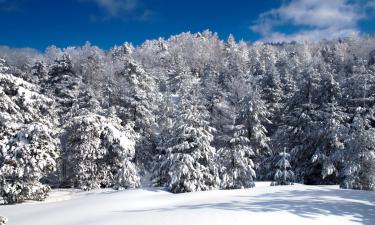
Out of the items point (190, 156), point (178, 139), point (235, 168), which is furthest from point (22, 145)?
point (235, 168)

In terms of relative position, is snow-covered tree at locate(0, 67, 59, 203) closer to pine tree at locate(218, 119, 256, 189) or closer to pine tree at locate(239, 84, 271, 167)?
pine tree at locate(218, 119, 256, 189)

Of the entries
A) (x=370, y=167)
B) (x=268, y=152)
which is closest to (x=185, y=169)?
(x=370, y=167)

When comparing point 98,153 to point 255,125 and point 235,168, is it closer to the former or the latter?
point 235,168

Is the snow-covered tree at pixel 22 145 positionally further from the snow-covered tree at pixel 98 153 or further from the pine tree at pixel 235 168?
the pine tree at pixel 235 168

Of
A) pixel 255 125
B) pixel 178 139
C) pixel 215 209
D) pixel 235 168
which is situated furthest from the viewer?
pixel 255 125

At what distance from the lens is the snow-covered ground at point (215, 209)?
11734 millimetres

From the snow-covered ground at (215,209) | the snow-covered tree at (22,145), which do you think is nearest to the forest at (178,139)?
the snow-covered tree at (22,145)

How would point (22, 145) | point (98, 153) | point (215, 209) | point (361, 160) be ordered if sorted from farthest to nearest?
point (98, 153)
point (361, 160)
point (22, 145)
point (215, 209)

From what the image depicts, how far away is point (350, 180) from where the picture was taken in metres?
22.7

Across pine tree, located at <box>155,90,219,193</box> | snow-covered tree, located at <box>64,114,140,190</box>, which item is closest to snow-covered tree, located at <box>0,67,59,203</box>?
pine tree, located at <box>155,90,219,193</box>

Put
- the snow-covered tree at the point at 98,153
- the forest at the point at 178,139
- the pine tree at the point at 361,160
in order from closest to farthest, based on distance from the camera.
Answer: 1. the forest at the point at 178,139
2. the pine tree at the point at 361,160
3. the snow-covered tree at the point at 98,153

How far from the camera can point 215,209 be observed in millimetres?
12867

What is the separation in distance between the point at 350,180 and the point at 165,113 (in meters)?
25.7

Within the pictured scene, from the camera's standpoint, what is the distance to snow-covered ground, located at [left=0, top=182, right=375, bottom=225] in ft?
38.5
